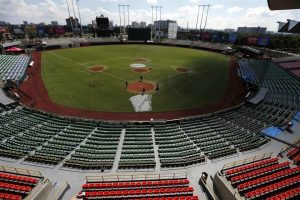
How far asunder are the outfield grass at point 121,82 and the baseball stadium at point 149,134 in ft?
1.51

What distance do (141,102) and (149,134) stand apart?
13.9m

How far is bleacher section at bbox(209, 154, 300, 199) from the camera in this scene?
58.0 feet

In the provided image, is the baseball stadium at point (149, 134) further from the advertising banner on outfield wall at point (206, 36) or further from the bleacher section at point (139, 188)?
the advertising banner on outfield wall at point (206, 36)

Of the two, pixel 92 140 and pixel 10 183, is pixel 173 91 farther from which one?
pixel 10 183

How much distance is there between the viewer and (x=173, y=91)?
47875 mm

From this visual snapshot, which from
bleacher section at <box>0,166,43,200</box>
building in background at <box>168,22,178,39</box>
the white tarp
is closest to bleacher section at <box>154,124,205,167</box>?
the white tarp

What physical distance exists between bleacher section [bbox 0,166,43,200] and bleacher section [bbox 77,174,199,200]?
503 centimetres

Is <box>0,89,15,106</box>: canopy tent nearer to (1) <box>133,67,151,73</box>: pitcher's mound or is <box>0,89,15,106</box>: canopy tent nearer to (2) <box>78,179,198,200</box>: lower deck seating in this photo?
(2) <box>78,179,198,200</box>: lower deck seating

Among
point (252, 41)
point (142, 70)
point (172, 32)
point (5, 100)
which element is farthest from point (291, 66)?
point (172, 32)

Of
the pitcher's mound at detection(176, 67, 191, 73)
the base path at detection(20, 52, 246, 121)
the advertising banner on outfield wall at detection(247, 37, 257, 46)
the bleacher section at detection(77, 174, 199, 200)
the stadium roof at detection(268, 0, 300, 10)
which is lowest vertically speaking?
the base path at detection(20, 52, 246, 121)

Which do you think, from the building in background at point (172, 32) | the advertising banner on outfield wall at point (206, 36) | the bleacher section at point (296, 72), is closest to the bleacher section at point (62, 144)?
the bleacher section at point (296, 72)

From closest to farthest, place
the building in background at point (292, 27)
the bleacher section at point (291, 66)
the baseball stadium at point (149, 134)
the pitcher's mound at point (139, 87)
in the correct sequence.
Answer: the baseball stadium at point (149, 134) < the building in background at point (292, 27) < the pitcher's mound at point (139, 87) < the bleacher section at point (291, 66)

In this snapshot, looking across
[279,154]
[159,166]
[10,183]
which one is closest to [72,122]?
[10,183]

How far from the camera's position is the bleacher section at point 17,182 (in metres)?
17.2
